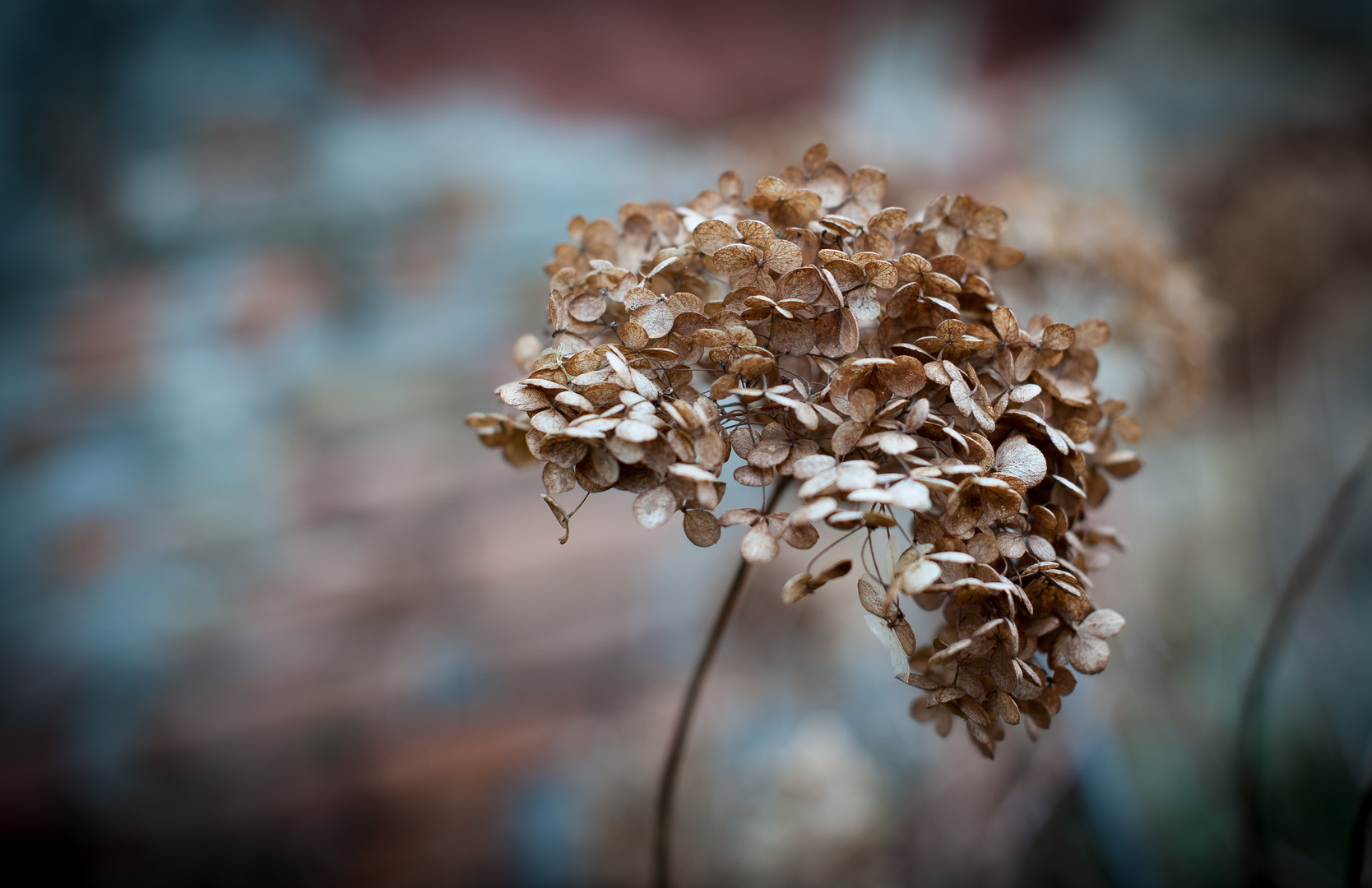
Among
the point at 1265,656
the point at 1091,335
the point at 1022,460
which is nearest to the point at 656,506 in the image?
the point at 1022,460

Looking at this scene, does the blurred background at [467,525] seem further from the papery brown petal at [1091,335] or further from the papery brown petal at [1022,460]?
the papery brown petal at [1022,460]

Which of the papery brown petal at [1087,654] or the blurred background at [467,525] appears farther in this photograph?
the blurred background at [467,525]

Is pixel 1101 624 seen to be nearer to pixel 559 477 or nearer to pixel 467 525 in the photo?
pixel 559 477

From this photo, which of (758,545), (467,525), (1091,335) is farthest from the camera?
(467,525)

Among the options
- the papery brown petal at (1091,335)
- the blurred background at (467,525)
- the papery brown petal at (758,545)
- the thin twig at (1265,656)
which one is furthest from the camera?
the blurred background at (467,525)

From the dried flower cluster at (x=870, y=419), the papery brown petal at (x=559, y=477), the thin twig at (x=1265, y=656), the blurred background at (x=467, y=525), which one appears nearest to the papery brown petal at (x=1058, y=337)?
the dried flower cluster at (x=870, y=419)

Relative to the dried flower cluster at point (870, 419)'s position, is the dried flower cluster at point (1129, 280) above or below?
above

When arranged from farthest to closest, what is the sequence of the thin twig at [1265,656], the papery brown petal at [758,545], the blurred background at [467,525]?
the blurred background at [467,525] → the thin twig at [1265,656] → the papery brown petal at [758,545]

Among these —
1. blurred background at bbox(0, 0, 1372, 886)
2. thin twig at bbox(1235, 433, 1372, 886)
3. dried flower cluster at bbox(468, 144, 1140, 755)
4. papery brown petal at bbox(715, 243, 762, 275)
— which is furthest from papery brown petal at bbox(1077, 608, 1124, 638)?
blurred background at bbox(0, 0, 1372, 886)
